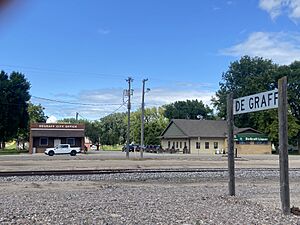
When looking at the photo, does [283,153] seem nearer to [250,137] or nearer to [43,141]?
[43,141]

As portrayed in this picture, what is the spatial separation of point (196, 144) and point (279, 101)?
232 ft

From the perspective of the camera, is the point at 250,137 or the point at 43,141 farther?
the point at 250,137

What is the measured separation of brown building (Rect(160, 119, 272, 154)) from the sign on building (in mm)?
65338

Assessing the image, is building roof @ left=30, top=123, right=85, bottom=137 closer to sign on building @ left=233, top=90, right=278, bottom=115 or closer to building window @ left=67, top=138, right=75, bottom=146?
building window @ left=67, top=138, right=75, bottom=146

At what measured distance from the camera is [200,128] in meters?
83.6

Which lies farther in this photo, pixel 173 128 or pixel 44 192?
pixel 173 128

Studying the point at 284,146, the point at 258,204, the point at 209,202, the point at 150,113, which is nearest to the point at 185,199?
the point at 209,202

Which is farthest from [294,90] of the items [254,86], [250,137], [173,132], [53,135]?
[53,135]

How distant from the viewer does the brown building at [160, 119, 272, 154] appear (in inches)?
3132

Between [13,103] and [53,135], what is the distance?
10.6m

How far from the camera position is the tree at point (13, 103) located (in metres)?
72.0

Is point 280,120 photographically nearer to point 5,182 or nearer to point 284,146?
point 284,146

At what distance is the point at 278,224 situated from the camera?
8336 mm

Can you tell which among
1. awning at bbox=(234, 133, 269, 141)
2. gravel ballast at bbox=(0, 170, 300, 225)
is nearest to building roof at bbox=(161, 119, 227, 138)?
awning at bbox=(234, 133, 269, 141)
